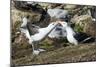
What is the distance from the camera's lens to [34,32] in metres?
2.08

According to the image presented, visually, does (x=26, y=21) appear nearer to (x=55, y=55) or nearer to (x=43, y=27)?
(x=43, y=27)

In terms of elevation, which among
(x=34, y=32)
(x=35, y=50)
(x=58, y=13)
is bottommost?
(x=35, y=50)

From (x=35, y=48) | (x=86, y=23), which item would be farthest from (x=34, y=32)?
(x=86, y=23)

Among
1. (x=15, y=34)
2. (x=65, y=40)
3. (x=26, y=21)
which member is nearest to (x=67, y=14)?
(x=65, y=40)

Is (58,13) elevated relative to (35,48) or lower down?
elevated

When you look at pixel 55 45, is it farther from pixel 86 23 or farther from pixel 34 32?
pixel 86 23

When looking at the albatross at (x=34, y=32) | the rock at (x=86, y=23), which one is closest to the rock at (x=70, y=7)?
the rock at (x=86, y=23)

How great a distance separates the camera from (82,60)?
2260 millimetres

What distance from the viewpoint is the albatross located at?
2049mm

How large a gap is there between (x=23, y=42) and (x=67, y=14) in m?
0.61

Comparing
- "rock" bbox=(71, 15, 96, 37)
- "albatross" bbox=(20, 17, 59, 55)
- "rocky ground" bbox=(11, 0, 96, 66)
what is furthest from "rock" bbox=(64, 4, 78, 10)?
"albatross" bbox=(20, 17, 59, 55)

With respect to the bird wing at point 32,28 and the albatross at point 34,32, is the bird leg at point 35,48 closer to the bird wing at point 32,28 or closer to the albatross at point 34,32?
the albatross at point 34,32

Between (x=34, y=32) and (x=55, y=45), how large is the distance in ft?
0.95

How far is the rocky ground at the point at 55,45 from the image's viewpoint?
2006 millimetres
